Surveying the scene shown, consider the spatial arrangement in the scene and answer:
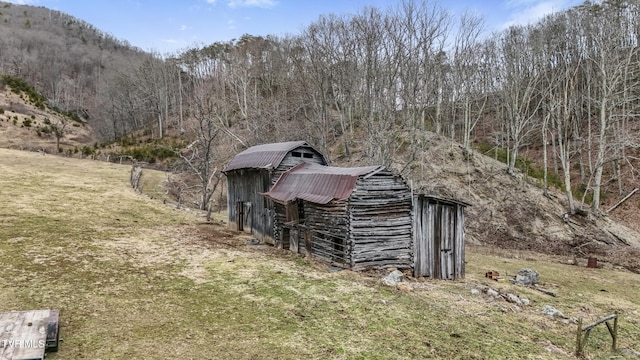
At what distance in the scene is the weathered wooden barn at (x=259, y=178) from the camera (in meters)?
22.3

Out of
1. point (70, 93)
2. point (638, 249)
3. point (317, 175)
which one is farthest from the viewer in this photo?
point (70, 93)

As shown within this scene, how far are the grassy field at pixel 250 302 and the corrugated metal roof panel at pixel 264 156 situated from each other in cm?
480

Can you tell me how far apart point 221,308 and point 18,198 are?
65.3 ft

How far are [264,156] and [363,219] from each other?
30.4ft

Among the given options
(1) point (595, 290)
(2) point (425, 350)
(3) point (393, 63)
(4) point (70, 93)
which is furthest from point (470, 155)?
(4) point (70, 93)

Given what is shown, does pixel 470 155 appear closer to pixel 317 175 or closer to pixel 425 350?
pixel 317 175

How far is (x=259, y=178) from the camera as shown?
23281 millimetres

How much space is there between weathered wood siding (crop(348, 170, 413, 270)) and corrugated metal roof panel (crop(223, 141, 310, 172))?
712 cm

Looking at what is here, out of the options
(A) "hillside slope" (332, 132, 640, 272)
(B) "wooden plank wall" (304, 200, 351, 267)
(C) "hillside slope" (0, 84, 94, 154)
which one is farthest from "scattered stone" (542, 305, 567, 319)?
(C) "hillside slope" (0, 84, 94, 154)

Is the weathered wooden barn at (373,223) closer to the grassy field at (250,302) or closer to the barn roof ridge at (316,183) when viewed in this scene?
the barn roof ridge at (316,183)

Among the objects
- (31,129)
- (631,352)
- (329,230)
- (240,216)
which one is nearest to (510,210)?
(329,230)

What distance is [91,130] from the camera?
71.6m

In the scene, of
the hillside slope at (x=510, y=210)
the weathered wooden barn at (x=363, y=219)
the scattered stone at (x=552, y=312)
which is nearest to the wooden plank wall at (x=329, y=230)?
the weathered wooden barn at (x=363, y=219)

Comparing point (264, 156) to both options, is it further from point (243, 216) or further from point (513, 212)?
point (513, 212)
